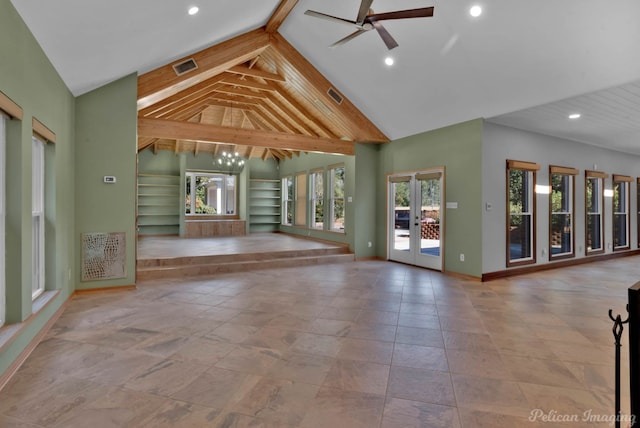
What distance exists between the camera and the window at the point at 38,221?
11.6ft

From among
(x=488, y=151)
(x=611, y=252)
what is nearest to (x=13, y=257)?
(x=488, y=151)

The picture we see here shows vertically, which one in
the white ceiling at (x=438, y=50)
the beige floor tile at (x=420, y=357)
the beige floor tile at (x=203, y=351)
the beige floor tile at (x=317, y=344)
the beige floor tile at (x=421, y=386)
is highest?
the white ceiling at (x=438, y=50)

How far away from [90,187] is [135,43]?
7.09 feet

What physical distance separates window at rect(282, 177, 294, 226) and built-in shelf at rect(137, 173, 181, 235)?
3.62 meters

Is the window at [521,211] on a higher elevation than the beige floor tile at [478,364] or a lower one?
higher

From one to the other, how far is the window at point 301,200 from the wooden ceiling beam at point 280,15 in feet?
17.9

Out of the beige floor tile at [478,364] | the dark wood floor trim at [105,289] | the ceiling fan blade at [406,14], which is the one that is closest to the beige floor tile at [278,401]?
the beige floor tile at [478,364]

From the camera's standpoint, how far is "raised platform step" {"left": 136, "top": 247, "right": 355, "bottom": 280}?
6020 millimetres

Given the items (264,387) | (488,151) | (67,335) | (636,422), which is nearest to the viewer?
(636,422)

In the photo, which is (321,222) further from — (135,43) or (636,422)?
(636,422)

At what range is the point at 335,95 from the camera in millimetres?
6961

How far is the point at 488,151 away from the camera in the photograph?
5.90 meters

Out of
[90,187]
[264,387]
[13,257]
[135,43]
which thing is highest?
[135,43]

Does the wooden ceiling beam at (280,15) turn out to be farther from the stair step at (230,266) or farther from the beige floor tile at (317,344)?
the beige floor tile at (317,344)
